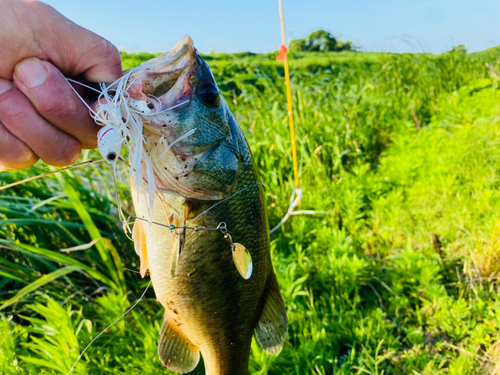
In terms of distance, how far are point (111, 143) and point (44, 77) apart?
30cm

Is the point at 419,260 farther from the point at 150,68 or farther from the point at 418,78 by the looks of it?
the point at 418,78

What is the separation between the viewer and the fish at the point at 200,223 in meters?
1.24

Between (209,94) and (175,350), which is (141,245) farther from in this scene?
(209,94)

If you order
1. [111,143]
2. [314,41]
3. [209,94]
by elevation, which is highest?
[314,41]

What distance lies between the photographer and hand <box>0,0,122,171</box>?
118cm

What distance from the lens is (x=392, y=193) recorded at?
3.87 meters

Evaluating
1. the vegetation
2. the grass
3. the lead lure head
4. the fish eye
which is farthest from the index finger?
the vegetation

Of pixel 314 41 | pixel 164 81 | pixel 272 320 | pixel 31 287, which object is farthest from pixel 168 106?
pixel 314 41

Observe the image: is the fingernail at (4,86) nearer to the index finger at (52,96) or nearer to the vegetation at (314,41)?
the index finger at (52,96)

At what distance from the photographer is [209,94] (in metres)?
1.29

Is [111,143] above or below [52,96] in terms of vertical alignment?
below

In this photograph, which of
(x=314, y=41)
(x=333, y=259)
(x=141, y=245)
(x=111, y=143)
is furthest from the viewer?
(x=314, y=41)

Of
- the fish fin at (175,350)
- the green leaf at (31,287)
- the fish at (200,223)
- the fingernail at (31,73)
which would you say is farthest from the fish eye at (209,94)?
the green leaf at (31,287)

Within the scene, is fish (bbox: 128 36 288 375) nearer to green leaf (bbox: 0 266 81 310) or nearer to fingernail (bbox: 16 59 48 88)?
fingernail (bbox: 16 59 48 88)
